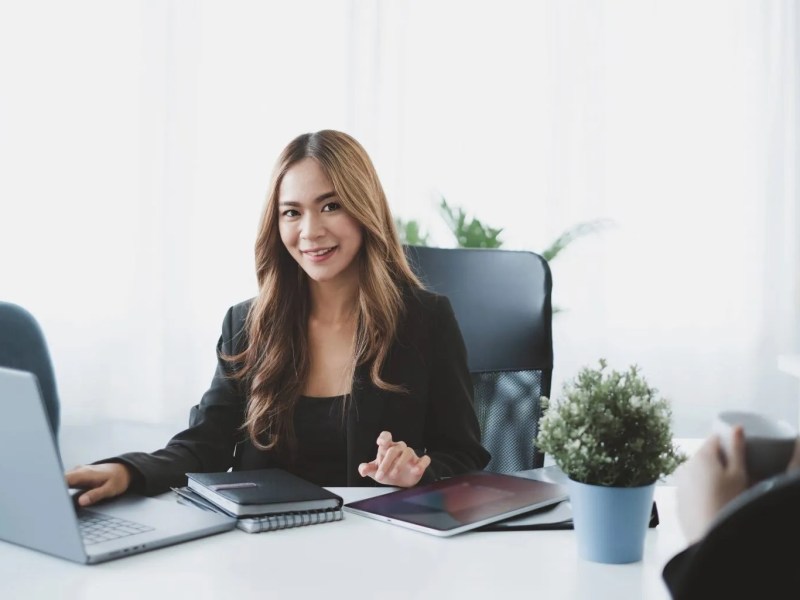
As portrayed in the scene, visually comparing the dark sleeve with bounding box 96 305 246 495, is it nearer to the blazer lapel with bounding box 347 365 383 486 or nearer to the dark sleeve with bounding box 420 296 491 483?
the blazer lapel with bounding box 347 365 383 486

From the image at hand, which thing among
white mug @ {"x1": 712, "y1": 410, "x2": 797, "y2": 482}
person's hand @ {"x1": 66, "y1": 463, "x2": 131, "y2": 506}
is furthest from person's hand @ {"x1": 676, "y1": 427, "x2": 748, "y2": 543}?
person's hand @ {"x1": 66, "y1": 463, "x2": 131, "y2": 506}

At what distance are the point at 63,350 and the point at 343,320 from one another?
7.14 ft

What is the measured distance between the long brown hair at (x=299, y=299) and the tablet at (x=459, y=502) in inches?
18.3

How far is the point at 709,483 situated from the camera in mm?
790

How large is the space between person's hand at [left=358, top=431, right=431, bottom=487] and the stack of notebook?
102 mm

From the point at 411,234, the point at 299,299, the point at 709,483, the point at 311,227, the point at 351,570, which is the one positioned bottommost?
the point at 351,570

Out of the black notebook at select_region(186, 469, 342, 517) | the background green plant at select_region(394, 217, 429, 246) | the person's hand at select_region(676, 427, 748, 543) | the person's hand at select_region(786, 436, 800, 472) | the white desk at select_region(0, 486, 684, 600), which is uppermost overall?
the background green plant at select_region(394, 217, 429, 246)

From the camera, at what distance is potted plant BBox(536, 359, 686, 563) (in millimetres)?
917

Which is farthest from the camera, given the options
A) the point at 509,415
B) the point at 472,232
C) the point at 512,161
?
the point at 512,161

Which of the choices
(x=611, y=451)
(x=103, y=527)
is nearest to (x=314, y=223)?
(x=103, y=527)

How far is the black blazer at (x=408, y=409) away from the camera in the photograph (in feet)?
5.51

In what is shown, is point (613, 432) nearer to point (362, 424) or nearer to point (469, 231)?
point (362, 424)

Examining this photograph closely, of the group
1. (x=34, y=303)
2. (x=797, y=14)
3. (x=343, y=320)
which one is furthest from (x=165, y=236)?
(x=797, y=14)

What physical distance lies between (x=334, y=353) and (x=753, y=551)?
55.6 inches
